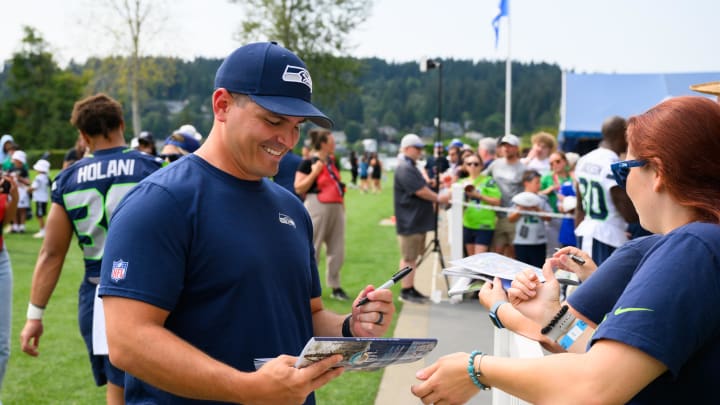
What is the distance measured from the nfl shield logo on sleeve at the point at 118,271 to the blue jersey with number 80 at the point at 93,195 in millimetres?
2252

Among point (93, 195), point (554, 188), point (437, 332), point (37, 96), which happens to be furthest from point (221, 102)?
point (37, 96)

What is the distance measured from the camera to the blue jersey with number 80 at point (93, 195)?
Result: 159 inches

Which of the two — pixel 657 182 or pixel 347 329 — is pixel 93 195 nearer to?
pixel 347 329

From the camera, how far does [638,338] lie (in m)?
1.58

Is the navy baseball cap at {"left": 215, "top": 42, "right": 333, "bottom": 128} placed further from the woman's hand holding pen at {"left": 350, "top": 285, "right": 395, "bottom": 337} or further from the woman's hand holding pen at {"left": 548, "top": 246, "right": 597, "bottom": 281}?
the woman's hand holding pen at {"left": 548, "top": 246, "right": 597, "bottom": 281}

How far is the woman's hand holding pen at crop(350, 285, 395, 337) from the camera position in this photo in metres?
2.44

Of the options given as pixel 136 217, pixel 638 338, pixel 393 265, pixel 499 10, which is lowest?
pixel 393 265

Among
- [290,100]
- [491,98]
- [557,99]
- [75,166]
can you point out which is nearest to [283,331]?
[290,100]

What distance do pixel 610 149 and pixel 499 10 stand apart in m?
16.0

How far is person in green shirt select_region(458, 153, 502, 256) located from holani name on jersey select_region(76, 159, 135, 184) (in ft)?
18.9

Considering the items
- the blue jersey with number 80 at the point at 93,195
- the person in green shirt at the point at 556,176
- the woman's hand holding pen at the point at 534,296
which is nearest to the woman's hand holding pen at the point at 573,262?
the woman's hand holding pen at the point at 534,296

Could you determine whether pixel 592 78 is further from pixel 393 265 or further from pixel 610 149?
pixel 610 149

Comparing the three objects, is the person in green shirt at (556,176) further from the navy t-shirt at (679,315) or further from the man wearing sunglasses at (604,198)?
the navy t-shirt at (679,315)

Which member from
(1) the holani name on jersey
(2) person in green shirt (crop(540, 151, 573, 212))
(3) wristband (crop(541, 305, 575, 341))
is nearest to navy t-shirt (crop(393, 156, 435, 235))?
(2) person in green shirt (crop(540, 151, 573, 212))
